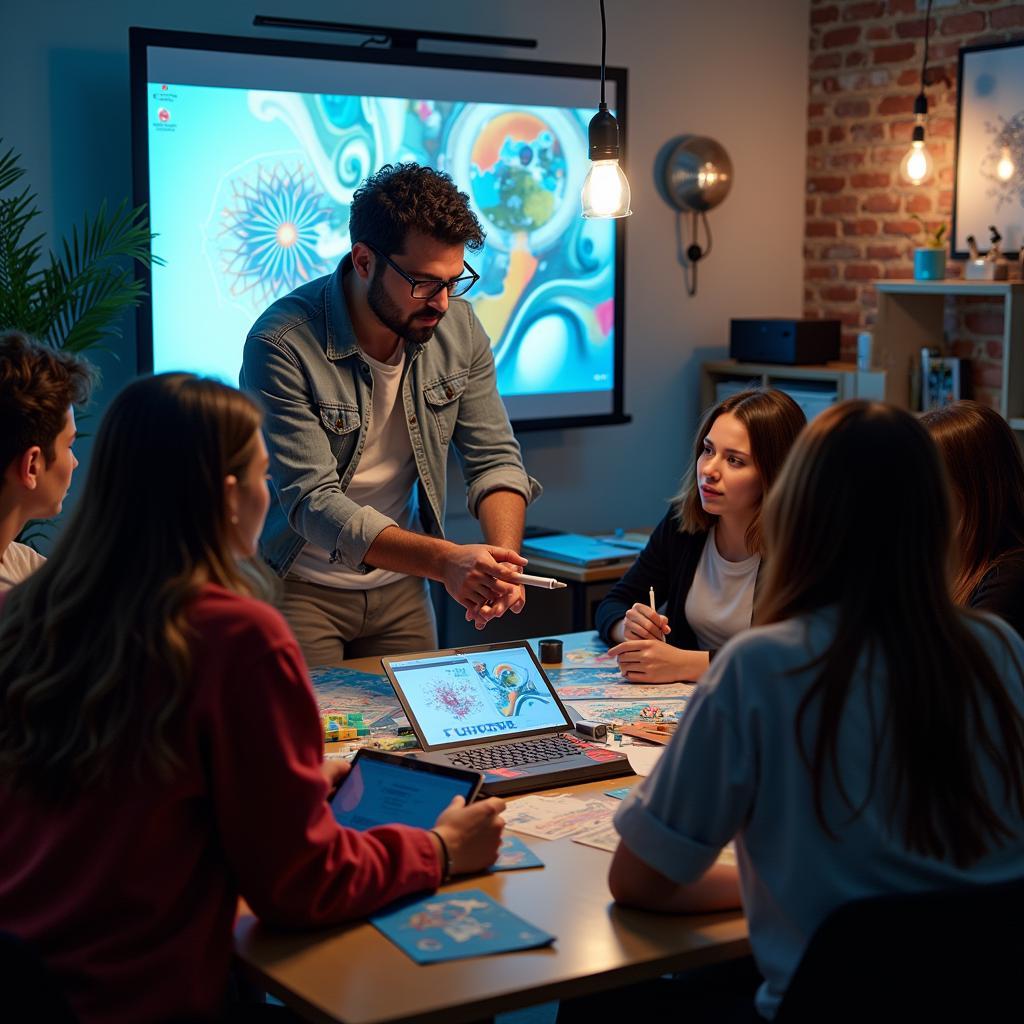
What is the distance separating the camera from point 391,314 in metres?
2.81

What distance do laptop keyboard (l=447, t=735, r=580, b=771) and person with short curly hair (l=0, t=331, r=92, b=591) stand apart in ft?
2.48

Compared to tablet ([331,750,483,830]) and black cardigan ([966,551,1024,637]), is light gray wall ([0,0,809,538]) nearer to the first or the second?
black cardigan ([966,551,1024,637])

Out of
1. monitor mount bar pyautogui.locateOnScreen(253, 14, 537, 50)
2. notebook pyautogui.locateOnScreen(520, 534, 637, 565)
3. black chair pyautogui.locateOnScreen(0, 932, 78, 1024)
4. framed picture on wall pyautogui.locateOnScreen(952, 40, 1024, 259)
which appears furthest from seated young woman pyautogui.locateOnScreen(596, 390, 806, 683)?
→ framed picture on wall pyautogui.locateOnScreen(952, 40, 1024, 259)

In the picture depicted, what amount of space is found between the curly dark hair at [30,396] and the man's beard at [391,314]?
2.66 ft

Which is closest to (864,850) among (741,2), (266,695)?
(266,695)

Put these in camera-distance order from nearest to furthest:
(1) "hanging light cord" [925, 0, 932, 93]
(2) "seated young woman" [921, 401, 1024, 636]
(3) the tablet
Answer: (3) the tablet, (2) "seated young woman" [921, 401, 1024, 636], (1) "hanging light cord" [925, 0, 932, 93]

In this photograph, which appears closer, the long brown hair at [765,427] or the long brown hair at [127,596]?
the long brown hair at [127,596]

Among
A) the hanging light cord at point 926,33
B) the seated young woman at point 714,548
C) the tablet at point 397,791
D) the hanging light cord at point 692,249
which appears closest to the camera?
the tablet at point 397,791

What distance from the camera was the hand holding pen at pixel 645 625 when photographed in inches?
107

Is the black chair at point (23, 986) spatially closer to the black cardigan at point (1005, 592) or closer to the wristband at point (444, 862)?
the wristband at point (444, 862)

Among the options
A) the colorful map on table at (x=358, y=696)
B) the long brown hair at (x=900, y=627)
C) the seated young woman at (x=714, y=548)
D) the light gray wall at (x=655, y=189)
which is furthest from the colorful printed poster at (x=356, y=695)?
the light gray wall at (x=655, y=189)

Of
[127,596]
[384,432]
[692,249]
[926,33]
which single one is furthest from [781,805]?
[926,33]

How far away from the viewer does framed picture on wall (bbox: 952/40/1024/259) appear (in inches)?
177

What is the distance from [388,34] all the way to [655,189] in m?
1.19
